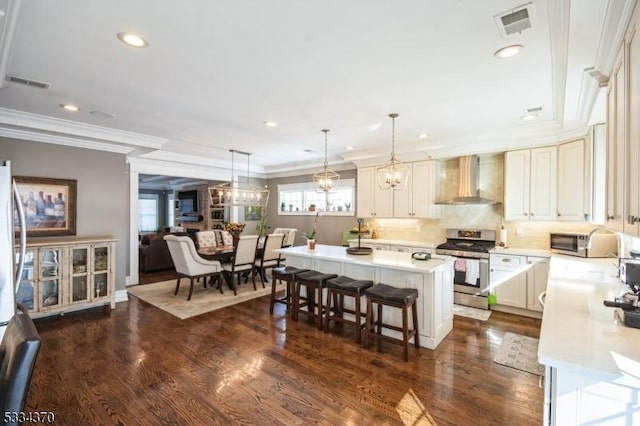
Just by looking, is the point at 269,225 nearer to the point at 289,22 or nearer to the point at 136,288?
the point at 136,288

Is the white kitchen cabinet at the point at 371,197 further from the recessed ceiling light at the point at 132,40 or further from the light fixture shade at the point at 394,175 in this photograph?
the recessed ceiling light at the point at 132,40

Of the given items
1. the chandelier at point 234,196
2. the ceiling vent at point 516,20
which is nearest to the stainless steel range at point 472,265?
the ceiling vent at point 516,20

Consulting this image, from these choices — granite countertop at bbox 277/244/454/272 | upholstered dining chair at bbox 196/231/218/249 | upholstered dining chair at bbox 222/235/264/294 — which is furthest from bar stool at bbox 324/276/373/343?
upholstered dining chair at bbox 196/231/218/249

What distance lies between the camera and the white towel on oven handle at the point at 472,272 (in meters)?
4.55

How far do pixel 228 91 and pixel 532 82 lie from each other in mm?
2905

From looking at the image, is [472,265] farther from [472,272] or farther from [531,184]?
[531,184]

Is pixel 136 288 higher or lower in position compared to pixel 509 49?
lower

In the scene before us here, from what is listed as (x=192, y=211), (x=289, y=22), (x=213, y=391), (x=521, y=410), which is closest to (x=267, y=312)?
(x=213, y=391)

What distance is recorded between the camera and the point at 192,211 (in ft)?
35.0

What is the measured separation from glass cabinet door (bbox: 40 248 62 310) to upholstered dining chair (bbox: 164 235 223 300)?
4.68 feet

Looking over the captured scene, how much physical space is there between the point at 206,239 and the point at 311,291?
357cm

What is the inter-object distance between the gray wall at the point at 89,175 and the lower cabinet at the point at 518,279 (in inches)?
235

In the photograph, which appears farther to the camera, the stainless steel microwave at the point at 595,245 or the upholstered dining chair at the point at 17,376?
the stainless steel microwave at the point at 595,245

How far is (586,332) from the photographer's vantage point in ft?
5.05
